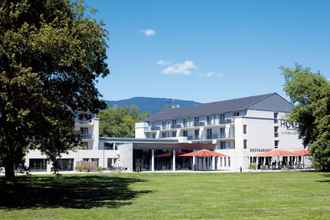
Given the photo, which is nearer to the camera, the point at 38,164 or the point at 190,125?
the point at 38,164

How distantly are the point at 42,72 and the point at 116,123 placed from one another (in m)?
127

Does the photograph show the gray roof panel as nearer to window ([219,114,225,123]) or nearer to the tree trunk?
window ([219,114,225,123])

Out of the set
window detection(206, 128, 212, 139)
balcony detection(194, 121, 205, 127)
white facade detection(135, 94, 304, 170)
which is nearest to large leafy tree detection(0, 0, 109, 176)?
white facade detection(135, 94, 304, 170)

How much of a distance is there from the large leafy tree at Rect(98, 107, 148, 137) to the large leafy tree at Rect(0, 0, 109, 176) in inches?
4604

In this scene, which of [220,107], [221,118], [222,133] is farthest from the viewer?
[220,107]

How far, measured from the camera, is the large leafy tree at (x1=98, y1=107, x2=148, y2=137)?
5719 inches

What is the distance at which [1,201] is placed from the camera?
24828 mm

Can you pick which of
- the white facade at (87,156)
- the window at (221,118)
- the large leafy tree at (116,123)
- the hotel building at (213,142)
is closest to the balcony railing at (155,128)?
the hotel building at (213,142)

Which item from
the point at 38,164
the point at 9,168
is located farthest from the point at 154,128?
the point at 9,168

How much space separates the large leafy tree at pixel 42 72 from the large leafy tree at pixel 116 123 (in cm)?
11693

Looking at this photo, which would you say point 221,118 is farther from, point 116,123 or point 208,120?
Result: point 116,123

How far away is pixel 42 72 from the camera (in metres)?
23.6

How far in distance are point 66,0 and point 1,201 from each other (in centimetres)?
1056

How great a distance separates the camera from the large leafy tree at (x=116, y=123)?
5719 inches
